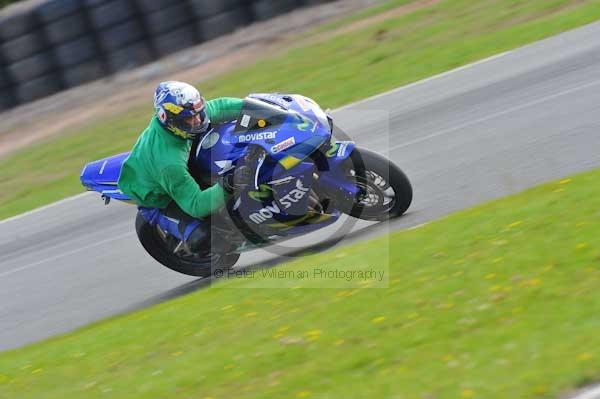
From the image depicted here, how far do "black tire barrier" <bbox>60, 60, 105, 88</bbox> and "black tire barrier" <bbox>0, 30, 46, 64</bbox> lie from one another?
67cm

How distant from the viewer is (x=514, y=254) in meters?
6.26

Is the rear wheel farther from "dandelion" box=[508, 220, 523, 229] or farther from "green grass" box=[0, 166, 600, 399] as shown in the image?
"dandelion" box=[508, 220, 523, 229]

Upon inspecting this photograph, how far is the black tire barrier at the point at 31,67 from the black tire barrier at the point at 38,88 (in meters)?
0.09

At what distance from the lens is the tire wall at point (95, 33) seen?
53.2 feet

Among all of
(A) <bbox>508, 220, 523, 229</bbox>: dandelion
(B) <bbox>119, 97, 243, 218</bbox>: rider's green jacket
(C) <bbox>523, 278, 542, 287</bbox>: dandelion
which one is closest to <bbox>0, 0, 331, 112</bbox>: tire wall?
(B) <bbox>119, 97, 243, 218</bbox>: rider's green jacket

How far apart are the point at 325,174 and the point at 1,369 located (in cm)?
284

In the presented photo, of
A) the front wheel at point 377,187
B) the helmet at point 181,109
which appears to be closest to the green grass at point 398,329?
the front wheel at point 377,187

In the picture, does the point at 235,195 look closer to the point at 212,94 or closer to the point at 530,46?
the point at 530,46

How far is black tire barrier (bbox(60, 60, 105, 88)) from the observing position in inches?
661

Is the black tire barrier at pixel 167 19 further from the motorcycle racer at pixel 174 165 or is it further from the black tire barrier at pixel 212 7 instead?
the motorcycle racer at pixel 174 165

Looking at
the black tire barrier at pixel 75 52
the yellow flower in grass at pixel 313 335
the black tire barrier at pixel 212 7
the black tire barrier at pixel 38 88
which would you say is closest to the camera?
the yellow flower in grass at pixel 313 335

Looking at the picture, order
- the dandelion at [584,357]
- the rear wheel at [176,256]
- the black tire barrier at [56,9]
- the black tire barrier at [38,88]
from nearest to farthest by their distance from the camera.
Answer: the dandelion at [584,357] → the rear wheel at [176,256] → the black tire barrier at [56,9] → the black tire barrier at [38,88]

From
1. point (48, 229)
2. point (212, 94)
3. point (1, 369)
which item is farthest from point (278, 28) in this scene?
point (1, 369)

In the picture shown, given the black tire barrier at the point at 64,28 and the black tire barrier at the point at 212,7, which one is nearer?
the black tire barrier at the point at 64,28
